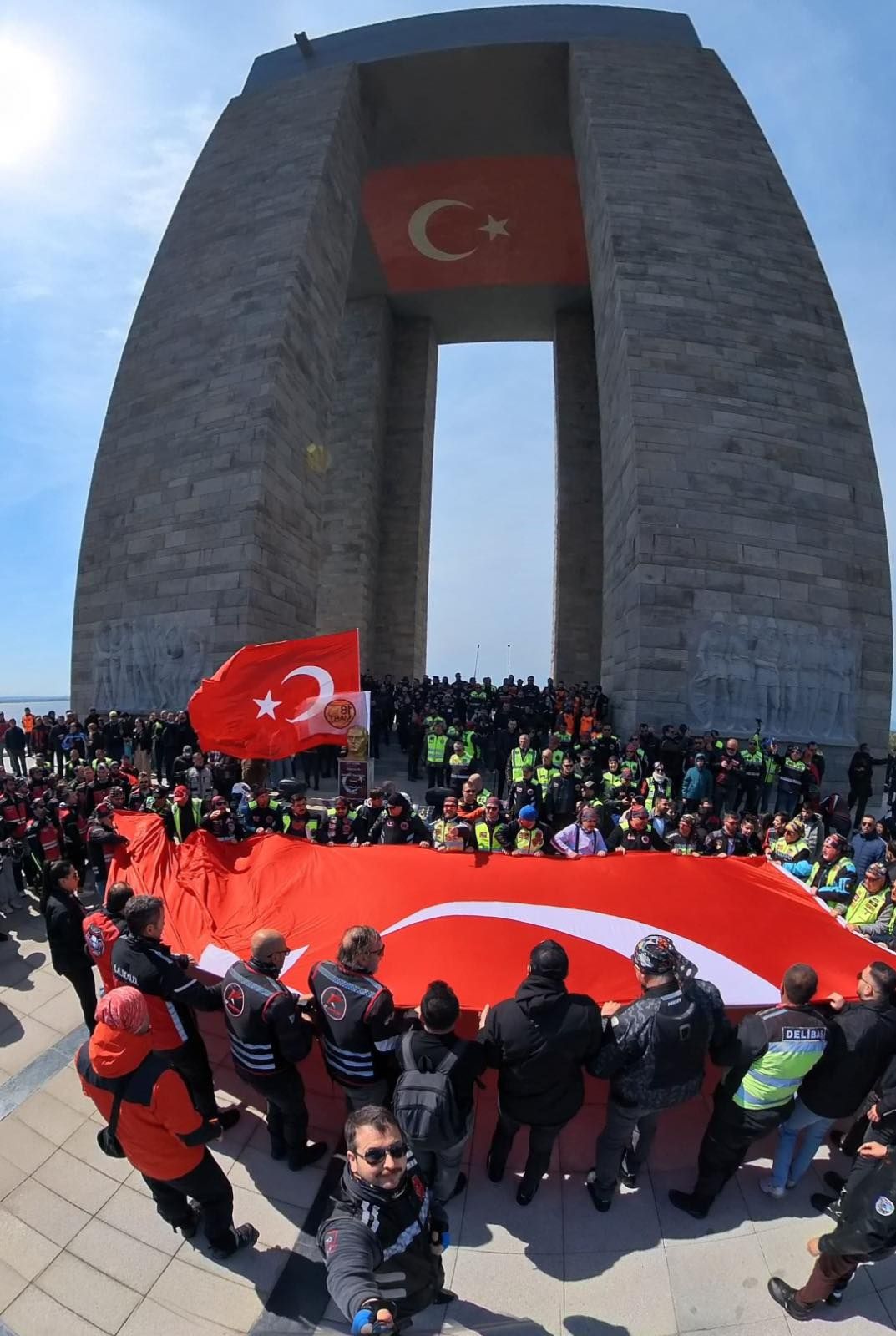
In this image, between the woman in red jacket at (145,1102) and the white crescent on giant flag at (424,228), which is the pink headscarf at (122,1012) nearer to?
the woman in red jacket at (145,1102)

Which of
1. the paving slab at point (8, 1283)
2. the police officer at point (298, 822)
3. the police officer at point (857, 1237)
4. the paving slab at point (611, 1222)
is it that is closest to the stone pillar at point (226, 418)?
the police officer at point (298, 822)

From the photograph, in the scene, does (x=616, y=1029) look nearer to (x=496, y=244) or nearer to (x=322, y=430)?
(x=322, y=430)

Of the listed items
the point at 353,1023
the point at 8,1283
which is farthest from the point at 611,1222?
the point at 8,1283

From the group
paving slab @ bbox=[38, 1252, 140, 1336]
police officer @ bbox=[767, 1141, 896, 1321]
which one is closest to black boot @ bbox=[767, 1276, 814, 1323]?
police officer @ bbox=[767, 1141, 896, 1321]

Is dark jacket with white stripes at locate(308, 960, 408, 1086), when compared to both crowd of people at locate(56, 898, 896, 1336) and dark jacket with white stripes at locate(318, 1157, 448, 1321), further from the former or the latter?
dark jacket with white stripes at locate(318, 1157, 448, 1321)

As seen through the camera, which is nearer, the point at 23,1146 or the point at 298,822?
the point at 23,1146

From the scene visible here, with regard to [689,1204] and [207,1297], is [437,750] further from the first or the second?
[207,1297]

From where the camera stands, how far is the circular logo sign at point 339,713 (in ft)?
22.8

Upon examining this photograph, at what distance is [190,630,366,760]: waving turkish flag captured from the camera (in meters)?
6.87

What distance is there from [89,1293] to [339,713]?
466 centimetres

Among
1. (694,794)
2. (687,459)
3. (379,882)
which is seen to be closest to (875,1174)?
(379,882)

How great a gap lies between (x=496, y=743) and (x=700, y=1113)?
849cm

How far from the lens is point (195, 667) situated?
50.8 ft

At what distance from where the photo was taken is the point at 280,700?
698 centimetres
